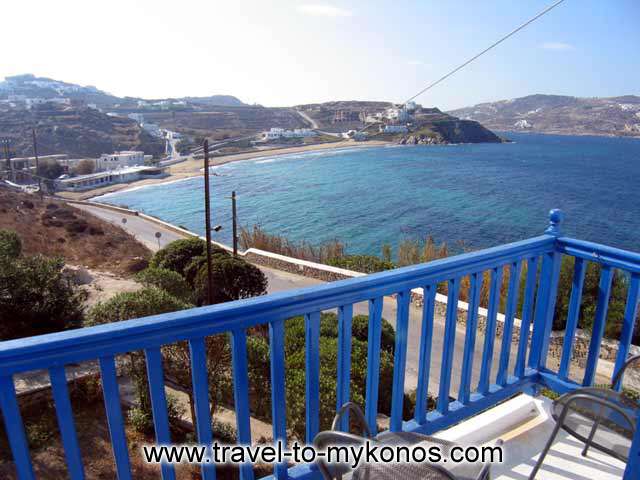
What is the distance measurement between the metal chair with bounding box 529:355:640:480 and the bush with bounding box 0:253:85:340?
7.96m

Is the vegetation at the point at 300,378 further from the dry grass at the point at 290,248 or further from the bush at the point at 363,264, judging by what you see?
the dry grass at the point at 290,248

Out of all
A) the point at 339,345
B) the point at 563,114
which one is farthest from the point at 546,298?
the point at 563,114

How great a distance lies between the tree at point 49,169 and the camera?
53.7 m

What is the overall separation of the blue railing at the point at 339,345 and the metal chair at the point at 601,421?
12 cm

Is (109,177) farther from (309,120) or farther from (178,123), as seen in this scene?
(309,120)

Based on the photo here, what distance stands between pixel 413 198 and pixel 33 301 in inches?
1598

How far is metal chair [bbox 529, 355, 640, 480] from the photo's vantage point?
1617 mm

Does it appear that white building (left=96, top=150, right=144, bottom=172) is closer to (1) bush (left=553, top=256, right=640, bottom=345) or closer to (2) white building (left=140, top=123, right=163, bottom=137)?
(2) white building (left=140, top=123, right=163, bottom=137)

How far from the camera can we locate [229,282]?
13453 mm

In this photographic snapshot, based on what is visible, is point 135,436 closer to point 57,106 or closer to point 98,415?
point 98,415

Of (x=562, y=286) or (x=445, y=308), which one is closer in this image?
(x=445, y=308)

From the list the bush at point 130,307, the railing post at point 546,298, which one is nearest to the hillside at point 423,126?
the bush at point 130,307

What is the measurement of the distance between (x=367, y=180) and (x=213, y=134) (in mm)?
38447

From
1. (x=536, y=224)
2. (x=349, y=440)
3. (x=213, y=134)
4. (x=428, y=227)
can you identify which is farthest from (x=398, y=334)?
(x=213, y=134)
